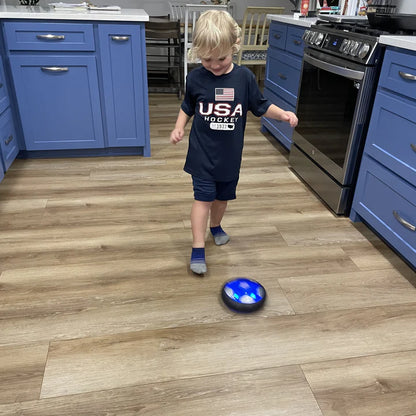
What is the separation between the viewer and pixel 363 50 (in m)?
1.79

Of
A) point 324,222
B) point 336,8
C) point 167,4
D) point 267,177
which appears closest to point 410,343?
point 324,222

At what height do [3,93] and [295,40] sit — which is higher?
[295,40]

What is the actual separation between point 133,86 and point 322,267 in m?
1.64

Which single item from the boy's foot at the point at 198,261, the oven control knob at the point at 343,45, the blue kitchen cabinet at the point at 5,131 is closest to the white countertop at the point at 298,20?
the oven control knob at the point at 343,45

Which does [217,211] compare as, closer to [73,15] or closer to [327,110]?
[327,110]

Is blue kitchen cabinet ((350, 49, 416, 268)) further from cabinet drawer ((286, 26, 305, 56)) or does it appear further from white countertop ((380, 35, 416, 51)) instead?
cabinet drawer ((286, 26, 305, 56))

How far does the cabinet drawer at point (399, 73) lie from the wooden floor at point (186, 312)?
709mm

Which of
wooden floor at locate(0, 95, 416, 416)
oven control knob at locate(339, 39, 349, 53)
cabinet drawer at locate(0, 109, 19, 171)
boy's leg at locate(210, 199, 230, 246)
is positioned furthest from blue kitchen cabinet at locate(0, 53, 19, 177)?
oven control knob at locate(339, 39, 349, 53)

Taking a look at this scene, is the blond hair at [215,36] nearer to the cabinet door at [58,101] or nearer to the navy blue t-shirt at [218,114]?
the navy blue t-shirt at [218,114]

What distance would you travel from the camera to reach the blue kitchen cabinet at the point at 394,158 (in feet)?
5.32

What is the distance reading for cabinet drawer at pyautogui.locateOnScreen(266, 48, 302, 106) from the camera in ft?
8.52

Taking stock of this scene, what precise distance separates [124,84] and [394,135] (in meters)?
1.64

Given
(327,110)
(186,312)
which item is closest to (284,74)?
(327,110)

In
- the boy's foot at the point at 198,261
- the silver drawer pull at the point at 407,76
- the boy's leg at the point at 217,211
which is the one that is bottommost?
the boy's foot at the point at 198,261
